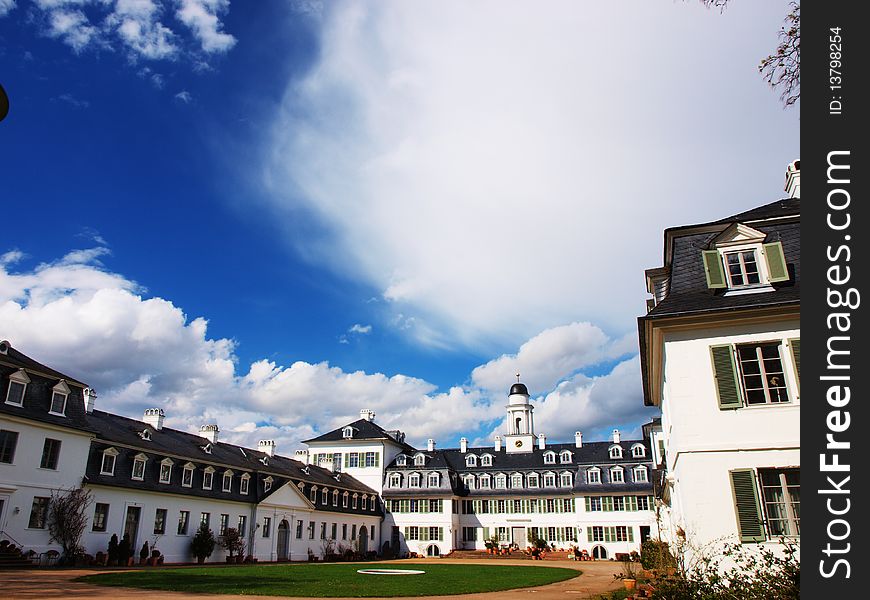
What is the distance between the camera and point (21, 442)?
24.2 m

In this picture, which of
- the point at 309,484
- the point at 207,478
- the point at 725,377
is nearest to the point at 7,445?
the point at 207,478

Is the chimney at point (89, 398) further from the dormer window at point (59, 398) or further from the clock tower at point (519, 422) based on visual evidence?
the clock tower at point (519, 422)

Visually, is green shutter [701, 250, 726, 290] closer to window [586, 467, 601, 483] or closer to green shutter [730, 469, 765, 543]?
green shutter [730, 469, 765, 543]

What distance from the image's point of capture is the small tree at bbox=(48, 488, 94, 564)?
24438 mm

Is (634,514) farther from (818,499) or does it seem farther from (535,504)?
(818,499)

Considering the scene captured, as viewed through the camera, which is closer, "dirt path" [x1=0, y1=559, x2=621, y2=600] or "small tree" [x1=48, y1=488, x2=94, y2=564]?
"dirt path" [x1=0, y1=559, x2=621, y2=600]

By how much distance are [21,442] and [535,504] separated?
38651 mm

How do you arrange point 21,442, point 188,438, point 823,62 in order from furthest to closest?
point 188,438
point 21,442
point 823,62

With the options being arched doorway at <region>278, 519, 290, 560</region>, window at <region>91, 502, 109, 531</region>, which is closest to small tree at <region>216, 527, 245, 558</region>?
arched doorway at <region>278, 519, 290, 560</region>

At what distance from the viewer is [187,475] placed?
106 feet

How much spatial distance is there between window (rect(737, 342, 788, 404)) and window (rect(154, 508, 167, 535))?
28.4 meters

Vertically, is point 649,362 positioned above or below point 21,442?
above

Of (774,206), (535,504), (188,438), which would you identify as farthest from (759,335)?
(535,504)

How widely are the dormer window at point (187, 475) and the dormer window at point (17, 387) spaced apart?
9715 millimetres
